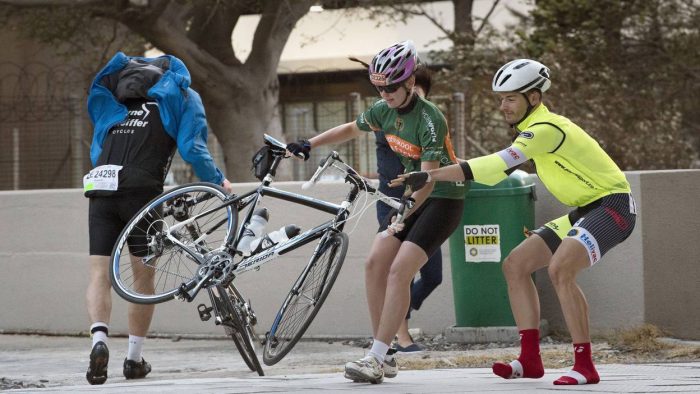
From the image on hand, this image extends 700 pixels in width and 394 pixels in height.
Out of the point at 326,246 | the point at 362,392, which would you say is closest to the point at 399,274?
the point at 326,246

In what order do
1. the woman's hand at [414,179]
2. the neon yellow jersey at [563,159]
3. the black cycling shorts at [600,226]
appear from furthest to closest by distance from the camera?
the black cycling shorts at [600,226], the neon yellow jersey at [563,159], the woman's hand at [414,179]

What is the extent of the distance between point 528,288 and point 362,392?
125 cm

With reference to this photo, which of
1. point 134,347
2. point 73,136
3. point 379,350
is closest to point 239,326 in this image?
point 379,350

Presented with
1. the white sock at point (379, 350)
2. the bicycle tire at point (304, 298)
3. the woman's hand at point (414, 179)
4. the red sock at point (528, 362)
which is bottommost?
the red sock at point (528, 362)

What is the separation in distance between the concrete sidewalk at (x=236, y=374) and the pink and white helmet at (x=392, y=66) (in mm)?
1557

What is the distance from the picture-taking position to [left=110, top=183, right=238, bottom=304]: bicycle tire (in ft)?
22.4

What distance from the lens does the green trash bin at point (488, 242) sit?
A: 903cm

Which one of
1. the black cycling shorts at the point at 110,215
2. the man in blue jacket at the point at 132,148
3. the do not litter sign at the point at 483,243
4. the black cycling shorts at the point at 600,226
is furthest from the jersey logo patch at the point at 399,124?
the do not litter sign at the point at 483,243

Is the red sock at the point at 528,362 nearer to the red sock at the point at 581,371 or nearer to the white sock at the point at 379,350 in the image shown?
the red sock at the point at 581,371

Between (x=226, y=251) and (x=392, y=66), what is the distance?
1.27 meters

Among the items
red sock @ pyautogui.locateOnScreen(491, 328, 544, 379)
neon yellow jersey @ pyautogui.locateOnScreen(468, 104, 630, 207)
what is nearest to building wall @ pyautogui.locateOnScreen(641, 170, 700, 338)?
neon yellow jersey @ pyautogui.locateOnScreen(468, 104, 630, 207)

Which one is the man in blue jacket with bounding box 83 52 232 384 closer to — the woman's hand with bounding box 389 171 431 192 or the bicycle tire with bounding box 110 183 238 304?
the bicycle tire with bounding box 110 183 238 304

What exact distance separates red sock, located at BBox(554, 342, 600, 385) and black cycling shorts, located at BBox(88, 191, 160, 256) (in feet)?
8.49

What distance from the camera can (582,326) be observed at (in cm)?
672
